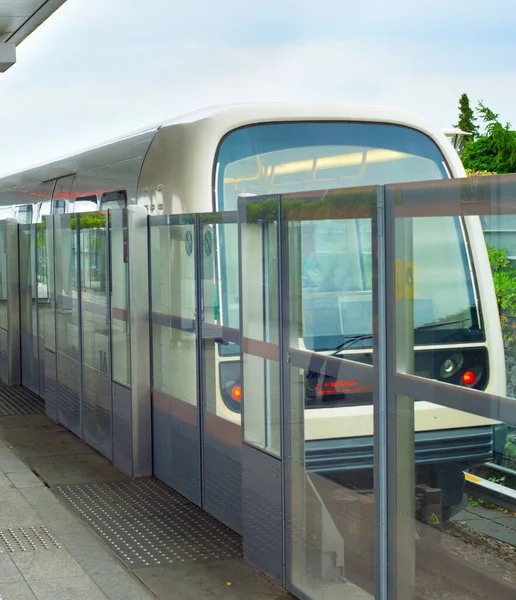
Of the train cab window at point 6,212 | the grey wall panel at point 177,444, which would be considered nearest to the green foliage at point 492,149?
the train cab window at point 6,212

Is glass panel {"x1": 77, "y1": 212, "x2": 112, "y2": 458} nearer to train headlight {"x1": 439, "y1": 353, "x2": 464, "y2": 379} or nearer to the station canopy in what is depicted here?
the station canopy

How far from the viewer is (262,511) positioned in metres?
5.69

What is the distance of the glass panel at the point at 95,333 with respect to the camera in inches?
346

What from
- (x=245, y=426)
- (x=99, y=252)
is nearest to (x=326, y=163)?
(x=99, y=252)

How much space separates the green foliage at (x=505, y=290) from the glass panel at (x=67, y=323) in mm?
6428

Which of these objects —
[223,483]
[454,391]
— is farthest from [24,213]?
[454,391]

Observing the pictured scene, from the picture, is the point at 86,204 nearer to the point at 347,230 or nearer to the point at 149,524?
the point at 149,524

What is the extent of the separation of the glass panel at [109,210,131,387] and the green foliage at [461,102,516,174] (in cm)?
5875

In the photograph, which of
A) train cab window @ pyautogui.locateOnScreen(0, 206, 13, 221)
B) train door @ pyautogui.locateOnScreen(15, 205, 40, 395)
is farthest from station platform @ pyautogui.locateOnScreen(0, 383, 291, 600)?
train cab window @ pyautogui.locateOnScreen(0, 206, 13, 221)

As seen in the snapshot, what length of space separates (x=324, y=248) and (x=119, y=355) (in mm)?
3825

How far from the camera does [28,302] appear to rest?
12.7 m

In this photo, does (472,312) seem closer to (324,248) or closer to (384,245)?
(384,245)

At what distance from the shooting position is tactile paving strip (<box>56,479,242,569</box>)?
623 cm

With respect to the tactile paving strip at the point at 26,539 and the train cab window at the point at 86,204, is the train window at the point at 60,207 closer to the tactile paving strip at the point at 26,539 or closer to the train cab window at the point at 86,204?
the train cab window at the point at 86,204
